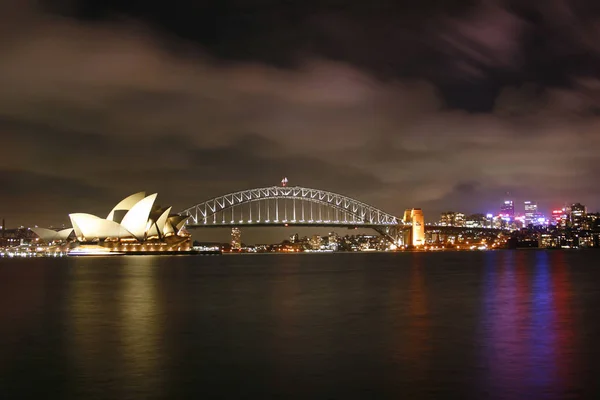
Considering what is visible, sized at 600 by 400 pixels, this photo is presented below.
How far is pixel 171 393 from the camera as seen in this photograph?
11805 mm

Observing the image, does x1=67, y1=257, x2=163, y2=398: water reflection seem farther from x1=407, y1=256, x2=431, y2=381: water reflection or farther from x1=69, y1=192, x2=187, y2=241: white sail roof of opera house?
x1=69, y1=192, x2=187, y2=241: white sail roof of opera house

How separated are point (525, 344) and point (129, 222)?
327 feet

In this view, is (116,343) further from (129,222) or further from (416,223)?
(416,223)

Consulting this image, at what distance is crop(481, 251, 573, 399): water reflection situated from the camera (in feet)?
39.9

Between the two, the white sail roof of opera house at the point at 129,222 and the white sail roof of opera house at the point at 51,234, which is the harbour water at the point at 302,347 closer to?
the white sail roof of opera house at the point at 129,222

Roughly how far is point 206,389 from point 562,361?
7727 millimetres

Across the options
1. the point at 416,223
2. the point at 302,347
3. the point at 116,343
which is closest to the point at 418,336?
the point at 302,347

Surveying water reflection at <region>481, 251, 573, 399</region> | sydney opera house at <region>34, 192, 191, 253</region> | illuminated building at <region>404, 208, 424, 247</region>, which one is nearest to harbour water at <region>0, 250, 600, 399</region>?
water reflection at <region>481, 251, 573, 399</region>

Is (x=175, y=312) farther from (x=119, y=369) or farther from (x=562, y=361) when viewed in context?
(x=562, y=361)

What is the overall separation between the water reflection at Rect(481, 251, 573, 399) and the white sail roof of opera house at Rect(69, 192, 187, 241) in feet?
275

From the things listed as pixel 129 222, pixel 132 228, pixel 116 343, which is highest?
pixel 129 222

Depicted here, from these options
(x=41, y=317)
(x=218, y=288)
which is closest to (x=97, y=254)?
(x=218, y=288)

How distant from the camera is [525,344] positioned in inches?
664

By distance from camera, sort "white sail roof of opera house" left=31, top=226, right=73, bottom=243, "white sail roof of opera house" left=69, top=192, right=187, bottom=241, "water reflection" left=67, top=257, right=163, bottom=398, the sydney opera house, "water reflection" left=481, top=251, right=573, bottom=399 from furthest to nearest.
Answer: "white sail roof of opera house" left=31, top=226, right=73, bottom=243 → the sydney opera house → "white sail roof of opera house" left=69, top=192, right=187, bottom=241 → "water reflection" left=67, top=257, right=163, bottom=398 → "water reflection" left=481, top=251, right=573, bottom=399
